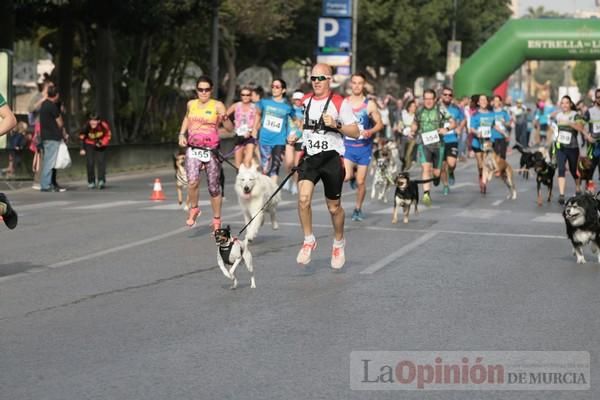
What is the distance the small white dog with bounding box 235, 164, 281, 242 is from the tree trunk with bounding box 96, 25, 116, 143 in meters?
21.1

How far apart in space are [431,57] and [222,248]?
80681 millimetres

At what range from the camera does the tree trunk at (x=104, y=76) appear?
36.8 m

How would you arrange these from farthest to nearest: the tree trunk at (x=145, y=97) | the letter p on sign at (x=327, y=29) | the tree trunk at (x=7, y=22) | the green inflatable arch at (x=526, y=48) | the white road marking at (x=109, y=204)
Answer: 1. the letter p on sign at (x=327, y=29)
2. the green inflatable arch at (x=526, y=48)
3. the tree trunk at (x=145, y=97)
4. the tree trunk at (x=7, y=22)
5. the white road marking at (x=109, y=204)

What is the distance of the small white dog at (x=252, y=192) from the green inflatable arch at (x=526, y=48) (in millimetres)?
33731

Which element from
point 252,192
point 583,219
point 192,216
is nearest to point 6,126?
point 252,192

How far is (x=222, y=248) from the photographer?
1187cm

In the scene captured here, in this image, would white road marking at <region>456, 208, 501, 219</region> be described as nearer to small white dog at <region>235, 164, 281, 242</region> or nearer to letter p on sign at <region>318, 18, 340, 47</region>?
small white dog at <region>235, 164, 281, 242</region>

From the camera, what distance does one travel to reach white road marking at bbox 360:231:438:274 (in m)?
13.6

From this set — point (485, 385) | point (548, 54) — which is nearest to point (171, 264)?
point (485, 385)

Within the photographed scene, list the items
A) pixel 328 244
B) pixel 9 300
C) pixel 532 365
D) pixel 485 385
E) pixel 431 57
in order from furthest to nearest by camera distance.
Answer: pixel 431 57, pixel 328 244, pixel 9 300, pixel 532 365, pixel 485 385

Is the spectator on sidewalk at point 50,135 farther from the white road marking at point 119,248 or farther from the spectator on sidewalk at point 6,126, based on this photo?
the spectator on sidewalk at point 6,126

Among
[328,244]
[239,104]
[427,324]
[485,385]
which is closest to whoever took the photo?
[485,385]

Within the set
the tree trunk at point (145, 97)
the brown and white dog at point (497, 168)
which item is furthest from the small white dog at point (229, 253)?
the tree trunk at point (145, 97)

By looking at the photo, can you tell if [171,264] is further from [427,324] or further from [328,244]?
[427,324]
